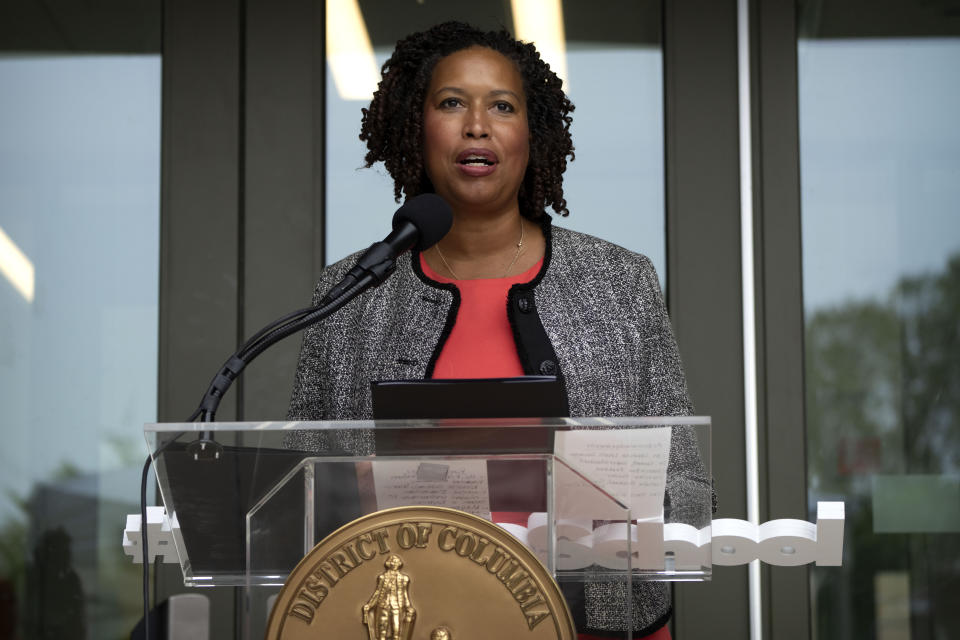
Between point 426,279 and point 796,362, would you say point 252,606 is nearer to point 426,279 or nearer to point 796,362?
point 426,279

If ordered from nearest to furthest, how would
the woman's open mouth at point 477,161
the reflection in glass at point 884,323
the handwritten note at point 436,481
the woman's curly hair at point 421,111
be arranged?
1. the handwritten note at point 436,481
2. the woman's open mouth at point 477,161
3. the woman's curly hair at point 421,111
4. the reflection in glass at point 884,323

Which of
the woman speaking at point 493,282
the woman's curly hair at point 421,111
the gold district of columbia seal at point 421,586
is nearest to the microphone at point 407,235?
the gold district of columbia seal at point 421,586

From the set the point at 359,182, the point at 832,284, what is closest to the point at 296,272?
the point at 359,182

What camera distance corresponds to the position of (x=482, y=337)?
2199 millimetres

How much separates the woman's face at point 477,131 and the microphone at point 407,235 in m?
0.71

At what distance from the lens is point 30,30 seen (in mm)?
3547

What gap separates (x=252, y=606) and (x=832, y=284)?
253 cm

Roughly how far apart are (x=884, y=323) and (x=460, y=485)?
A: 96.1 inches

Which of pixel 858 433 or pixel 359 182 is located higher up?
pixel 359 182

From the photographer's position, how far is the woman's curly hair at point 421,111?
8.09ft

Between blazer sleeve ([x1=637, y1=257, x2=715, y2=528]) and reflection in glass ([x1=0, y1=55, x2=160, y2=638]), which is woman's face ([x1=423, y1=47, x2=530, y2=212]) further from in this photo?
reflection in glass ([x1=0, y1=55, x2=160, y2=638])

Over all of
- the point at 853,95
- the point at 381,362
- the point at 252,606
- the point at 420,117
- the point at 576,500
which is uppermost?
the point at 853,95

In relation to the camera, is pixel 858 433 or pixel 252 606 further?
pixel 858 433

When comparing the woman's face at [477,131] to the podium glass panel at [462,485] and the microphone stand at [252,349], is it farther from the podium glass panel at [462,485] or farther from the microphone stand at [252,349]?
the podium glass panel at [462,485]
